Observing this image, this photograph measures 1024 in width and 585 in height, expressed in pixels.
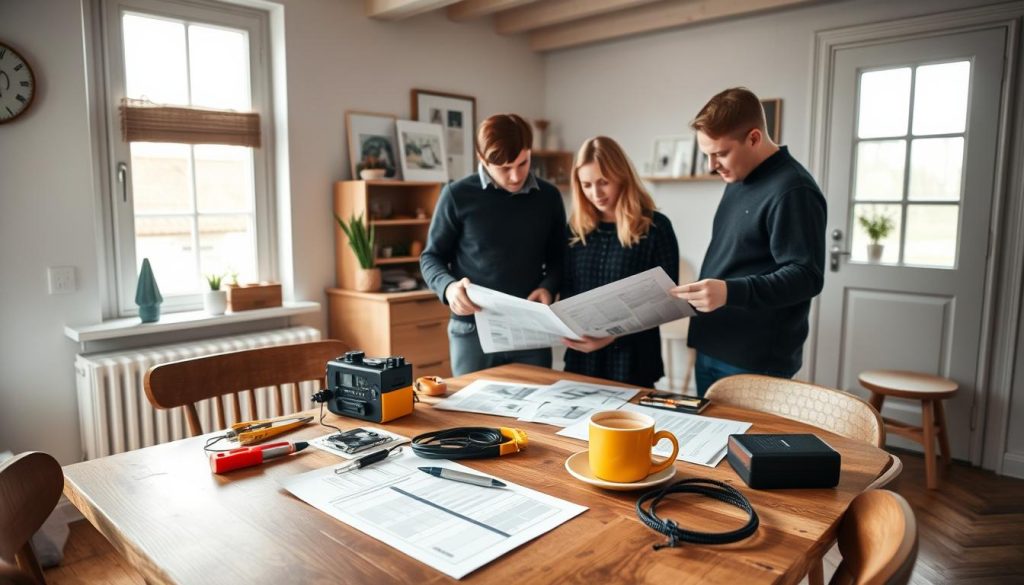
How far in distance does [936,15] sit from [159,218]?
372 cm

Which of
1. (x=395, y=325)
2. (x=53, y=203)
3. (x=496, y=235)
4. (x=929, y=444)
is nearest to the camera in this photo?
(x=496, y=235)

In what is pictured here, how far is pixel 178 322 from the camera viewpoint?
2961 millimetres

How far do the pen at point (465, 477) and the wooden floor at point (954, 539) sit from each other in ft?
5.04

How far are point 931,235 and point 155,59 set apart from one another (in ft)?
12.3

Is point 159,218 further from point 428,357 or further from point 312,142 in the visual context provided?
point 428,357

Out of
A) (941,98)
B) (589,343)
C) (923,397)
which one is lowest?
(923,397)

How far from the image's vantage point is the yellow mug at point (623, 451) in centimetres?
104

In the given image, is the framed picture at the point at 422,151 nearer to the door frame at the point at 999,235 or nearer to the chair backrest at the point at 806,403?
the door frame at the point at 999,235

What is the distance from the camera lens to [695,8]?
12.3 feet

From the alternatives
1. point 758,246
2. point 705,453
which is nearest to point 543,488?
point 705,453

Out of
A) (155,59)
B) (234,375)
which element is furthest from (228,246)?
(234,375)


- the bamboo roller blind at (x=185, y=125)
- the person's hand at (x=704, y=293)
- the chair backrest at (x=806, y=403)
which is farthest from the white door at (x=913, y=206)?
the bamboo roller blind at (x=185, y=125)

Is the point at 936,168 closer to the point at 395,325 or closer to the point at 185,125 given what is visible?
the point at 395,325

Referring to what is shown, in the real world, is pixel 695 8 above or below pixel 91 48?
above
